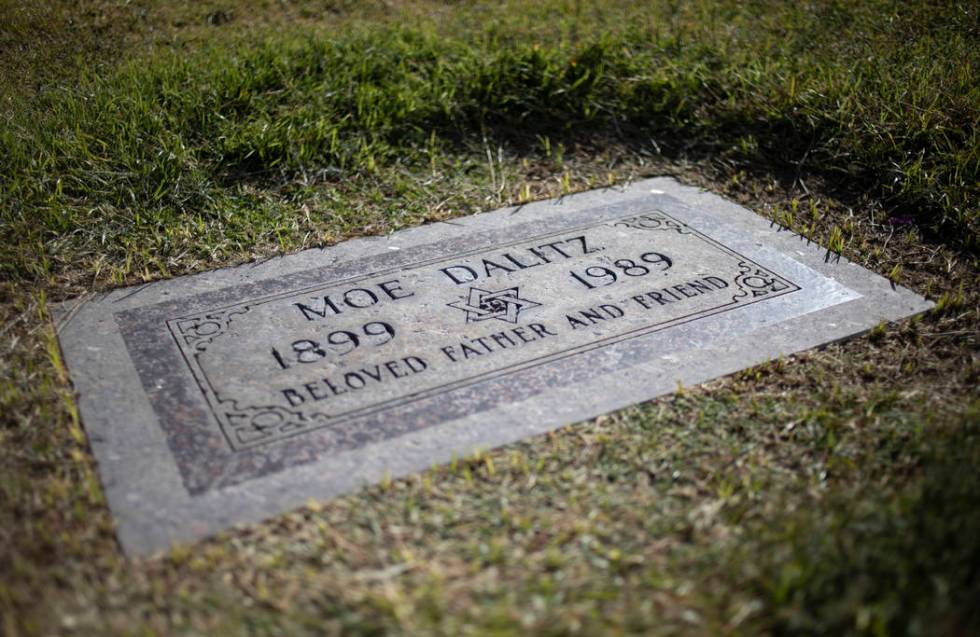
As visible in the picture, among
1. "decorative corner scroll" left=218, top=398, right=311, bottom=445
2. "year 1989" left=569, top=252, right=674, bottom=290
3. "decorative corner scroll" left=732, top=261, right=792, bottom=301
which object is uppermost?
"decorative corner scroll" left=732, top=261, right=792, bottom=301

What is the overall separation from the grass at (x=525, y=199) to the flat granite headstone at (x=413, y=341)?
0.09m

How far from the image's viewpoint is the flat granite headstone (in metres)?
2.30

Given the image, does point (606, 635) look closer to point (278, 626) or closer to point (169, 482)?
point (278, 626)

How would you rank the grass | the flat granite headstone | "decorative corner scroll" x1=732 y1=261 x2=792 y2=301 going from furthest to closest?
"decorative corner scroll" x1=732 y1=261 x2=792 y2=301
the flat granite headstone
the grass

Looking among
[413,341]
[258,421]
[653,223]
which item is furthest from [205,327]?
[653,223]

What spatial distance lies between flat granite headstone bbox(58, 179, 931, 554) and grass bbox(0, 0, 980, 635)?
94 mm

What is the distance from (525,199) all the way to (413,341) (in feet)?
4.03

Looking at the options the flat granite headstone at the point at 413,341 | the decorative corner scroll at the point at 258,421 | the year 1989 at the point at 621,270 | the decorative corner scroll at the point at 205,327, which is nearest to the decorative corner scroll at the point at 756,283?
the flat granite headstone at the point at 413,341

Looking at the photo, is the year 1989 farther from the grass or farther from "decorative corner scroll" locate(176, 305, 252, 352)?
"decorative corner scroll" locate(176, 305, 252, 352)

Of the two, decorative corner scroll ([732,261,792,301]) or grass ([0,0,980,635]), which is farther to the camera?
decorative corner scroll ([732,261,792,301])

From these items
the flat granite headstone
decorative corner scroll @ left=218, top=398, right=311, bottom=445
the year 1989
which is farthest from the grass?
the year 1989

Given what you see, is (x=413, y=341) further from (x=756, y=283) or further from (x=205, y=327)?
(x=756, y=283)

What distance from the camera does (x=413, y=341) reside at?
279cm

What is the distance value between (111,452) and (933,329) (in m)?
2.60
